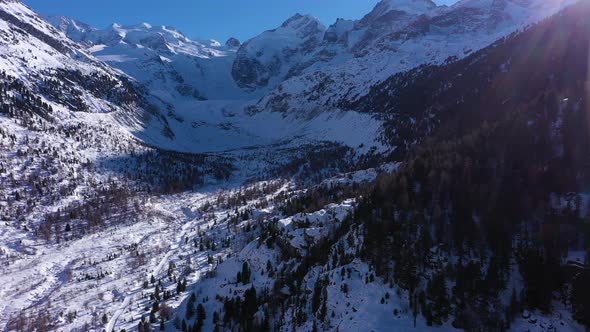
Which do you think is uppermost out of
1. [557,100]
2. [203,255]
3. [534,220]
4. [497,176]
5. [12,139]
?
[12,139]

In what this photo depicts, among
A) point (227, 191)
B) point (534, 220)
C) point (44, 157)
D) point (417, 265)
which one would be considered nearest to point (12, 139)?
point (44, 157)

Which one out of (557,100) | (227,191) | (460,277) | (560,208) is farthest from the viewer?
(227,191)

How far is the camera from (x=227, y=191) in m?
92.4

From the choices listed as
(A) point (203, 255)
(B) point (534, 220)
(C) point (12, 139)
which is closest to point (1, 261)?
(A) point (203, 255)

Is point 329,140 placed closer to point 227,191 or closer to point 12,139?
point 227,191

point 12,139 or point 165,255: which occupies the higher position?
point 12,139

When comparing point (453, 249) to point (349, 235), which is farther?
point (349, 235)

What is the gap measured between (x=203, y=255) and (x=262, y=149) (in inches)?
4762

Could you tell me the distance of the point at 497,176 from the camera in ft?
97.5

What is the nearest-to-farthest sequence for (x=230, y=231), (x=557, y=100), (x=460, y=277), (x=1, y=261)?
(x=460, y=277)
(x=557, y=100)
(x=1, y=261)
(x=230, y=231)

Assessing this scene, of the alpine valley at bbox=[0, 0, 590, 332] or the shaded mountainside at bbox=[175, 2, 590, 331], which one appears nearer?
the shaded mountainside at bbox=[175, 2, 590, 331]

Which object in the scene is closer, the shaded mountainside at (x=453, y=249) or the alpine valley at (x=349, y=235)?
the shaded mountainside at (x=453, y=249)

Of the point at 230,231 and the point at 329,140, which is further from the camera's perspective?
the point at 329,140

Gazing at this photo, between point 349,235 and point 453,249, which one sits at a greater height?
point 349,235
